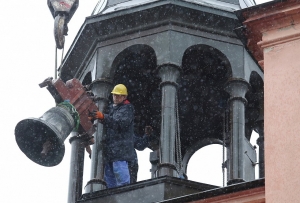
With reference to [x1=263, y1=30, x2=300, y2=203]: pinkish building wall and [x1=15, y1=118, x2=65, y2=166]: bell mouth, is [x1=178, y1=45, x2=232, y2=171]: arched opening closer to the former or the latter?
[x1=15, y1=118, x2=65, y2=166]: bell mouth

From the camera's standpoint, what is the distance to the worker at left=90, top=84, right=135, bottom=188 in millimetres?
19453

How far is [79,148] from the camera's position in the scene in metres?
19.9

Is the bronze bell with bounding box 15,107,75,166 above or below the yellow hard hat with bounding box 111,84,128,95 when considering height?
below

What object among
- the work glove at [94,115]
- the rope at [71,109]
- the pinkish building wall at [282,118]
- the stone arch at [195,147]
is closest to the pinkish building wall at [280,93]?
the pinkish building wall at [282,118]

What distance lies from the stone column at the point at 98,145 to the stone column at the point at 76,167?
0.95 feet

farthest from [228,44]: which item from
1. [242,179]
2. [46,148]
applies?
[46,148]

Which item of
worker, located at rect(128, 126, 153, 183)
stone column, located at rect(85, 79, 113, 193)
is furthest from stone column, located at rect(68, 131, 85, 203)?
worker, located at rect(128, 126, 153, 183)

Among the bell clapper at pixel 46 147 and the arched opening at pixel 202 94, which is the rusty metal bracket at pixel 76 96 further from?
the arched opening at pixel 202 94

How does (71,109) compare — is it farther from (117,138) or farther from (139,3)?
(139,3)

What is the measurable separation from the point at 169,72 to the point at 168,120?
791mm

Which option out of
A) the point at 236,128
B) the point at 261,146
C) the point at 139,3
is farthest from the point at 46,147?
the point at 261,146

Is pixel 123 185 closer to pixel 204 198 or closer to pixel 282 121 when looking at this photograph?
pixel 204 198

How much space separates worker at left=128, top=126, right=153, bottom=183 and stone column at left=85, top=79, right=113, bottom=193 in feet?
1.84

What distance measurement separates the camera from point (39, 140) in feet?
57.3
